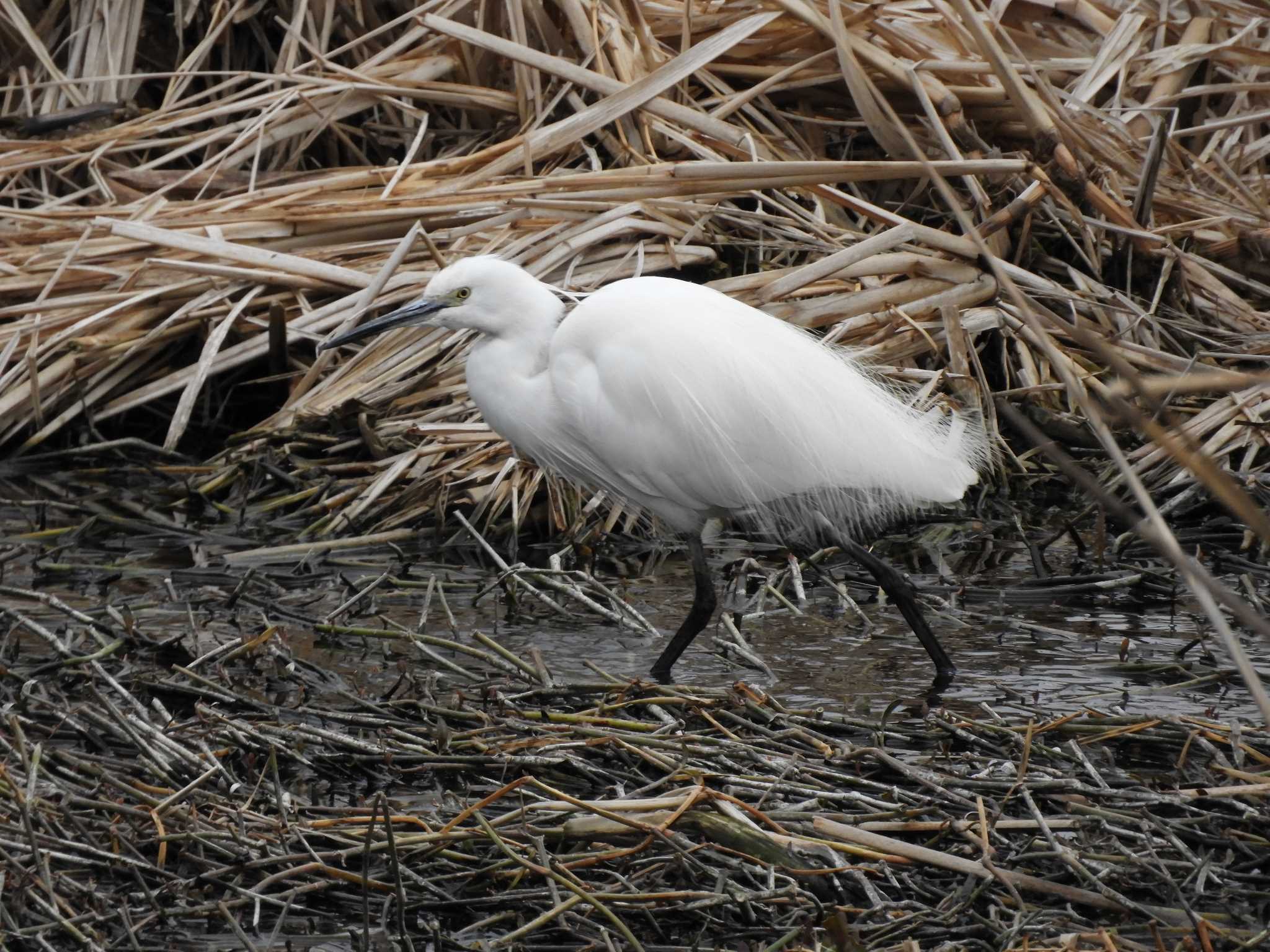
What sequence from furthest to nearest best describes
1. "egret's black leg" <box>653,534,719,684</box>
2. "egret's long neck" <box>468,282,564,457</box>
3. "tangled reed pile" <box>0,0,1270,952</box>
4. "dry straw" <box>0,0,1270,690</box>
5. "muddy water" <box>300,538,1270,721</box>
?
"dry straw" <box>0,0,1270,690</box>, "egret's long neck" <box>468,282,564,457</box>, "egret's black leg" <box>653,534,719,684</box>, "muddy water" <box>300,538,1270,721</box>, "tangled reed pile" <box>0,0,1270,952</box>

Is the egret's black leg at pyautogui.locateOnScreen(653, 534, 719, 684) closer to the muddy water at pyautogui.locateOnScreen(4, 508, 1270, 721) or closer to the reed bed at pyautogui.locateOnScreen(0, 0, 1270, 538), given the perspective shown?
the muddy water at pyautogui.locateOnScreen(4, 508, 1270, 721)

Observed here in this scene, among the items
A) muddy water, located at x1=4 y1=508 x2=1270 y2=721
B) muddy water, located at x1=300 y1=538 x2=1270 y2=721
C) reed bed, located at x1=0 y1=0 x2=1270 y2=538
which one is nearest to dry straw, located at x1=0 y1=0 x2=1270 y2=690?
reed bed, located at x1=0 y1=0 x2=1270 y2=538

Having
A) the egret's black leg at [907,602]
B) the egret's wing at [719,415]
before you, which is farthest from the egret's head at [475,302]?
the egret's black leg at [907,602]

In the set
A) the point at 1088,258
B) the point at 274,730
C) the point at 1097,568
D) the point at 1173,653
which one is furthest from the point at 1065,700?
the point at 1088,258

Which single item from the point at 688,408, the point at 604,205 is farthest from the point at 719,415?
the point at 604,205

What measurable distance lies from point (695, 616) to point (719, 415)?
49cm

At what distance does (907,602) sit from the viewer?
3807 mm

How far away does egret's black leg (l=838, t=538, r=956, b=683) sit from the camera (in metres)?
3.69

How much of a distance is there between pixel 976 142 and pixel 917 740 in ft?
9.38

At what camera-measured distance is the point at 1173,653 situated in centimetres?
372

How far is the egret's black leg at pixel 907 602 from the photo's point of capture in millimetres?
3686

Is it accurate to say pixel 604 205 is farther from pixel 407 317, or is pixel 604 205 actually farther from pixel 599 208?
pixel 407 317

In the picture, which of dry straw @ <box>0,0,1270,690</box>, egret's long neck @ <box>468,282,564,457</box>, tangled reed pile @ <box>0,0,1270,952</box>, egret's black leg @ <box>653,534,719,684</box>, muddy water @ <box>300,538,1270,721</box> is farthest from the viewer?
dry straw @ <box>0,0,1270,690</box>

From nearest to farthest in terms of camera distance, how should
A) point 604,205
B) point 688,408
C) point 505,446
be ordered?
point 688,408 → point 505,446 → point 604,205
